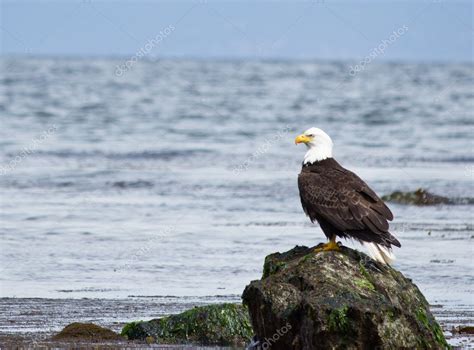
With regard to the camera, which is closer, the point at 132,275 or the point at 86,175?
the point at 132,275

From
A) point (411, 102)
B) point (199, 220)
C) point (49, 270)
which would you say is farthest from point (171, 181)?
point (411, 102)

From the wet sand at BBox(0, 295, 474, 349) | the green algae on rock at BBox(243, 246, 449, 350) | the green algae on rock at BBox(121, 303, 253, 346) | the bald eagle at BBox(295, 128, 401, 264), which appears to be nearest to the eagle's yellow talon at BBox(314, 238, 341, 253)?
the bald eagle at BBox(295, 128, 401, 264)

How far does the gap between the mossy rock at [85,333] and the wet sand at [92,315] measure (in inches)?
4.4

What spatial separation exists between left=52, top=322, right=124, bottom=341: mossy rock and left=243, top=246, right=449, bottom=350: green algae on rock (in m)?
1.41

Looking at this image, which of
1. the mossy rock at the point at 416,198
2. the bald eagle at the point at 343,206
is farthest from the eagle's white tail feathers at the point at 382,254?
the mossy rock at the point at 416,198

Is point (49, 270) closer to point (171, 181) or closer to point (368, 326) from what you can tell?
point (368, 326)

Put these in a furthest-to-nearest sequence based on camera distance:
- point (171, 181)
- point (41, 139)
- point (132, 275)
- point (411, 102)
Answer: point (411, 102) < point (41, 139) < point (171, 181) < point (132, 275)

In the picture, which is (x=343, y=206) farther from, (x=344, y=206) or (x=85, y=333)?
(x=85, y=333)

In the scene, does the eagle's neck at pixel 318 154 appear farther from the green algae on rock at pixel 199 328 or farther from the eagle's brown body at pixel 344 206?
the green algae on rock at pixel 199 328

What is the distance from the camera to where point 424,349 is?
7484 millimetres

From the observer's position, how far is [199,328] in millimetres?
8812

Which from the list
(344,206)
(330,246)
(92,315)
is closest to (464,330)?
(330,246)

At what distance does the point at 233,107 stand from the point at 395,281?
1526 inches

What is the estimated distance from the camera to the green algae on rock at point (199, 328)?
8.72m
